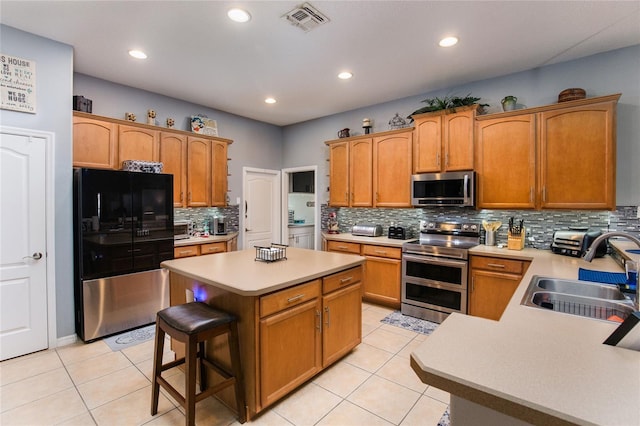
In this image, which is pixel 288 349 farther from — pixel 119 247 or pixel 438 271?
pixel 119 247

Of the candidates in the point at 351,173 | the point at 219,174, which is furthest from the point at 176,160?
the point at 351,173

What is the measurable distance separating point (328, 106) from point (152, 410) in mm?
4189

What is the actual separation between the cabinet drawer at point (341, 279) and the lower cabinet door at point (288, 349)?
0.15 m

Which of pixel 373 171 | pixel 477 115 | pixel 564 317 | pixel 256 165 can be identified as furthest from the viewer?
pixel 256 165

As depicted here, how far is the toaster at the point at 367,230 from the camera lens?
4441 mm

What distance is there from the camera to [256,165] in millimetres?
5484

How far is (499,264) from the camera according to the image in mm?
3131

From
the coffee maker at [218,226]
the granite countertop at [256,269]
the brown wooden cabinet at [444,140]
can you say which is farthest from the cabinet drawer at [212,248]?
the brown wooden cabinet at [444,140]

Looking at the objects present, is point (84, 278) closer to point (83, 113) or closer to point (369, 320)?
point (83, 113)

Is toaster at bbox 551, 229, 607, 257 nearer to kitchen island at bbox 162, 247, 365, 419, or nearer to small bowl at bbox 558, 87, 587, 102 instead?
small bowl at bbox 558, 87, 587, 102

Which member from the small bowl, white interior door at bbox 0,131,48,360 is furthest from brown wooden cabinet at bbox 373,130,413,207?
white interior door at bbox 0,131,48,360

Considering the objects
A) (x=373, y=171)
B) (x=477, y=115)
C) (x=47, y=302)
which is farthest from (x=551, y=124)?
(x=47, y=302)

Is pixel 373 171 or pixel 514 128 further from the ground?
pixel 514 128

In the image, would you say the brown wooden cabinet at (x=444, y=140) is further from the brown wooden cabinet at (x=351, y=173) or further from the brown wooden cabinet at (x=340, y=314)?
the brown wooden cabinet at (x=340, y=314)
